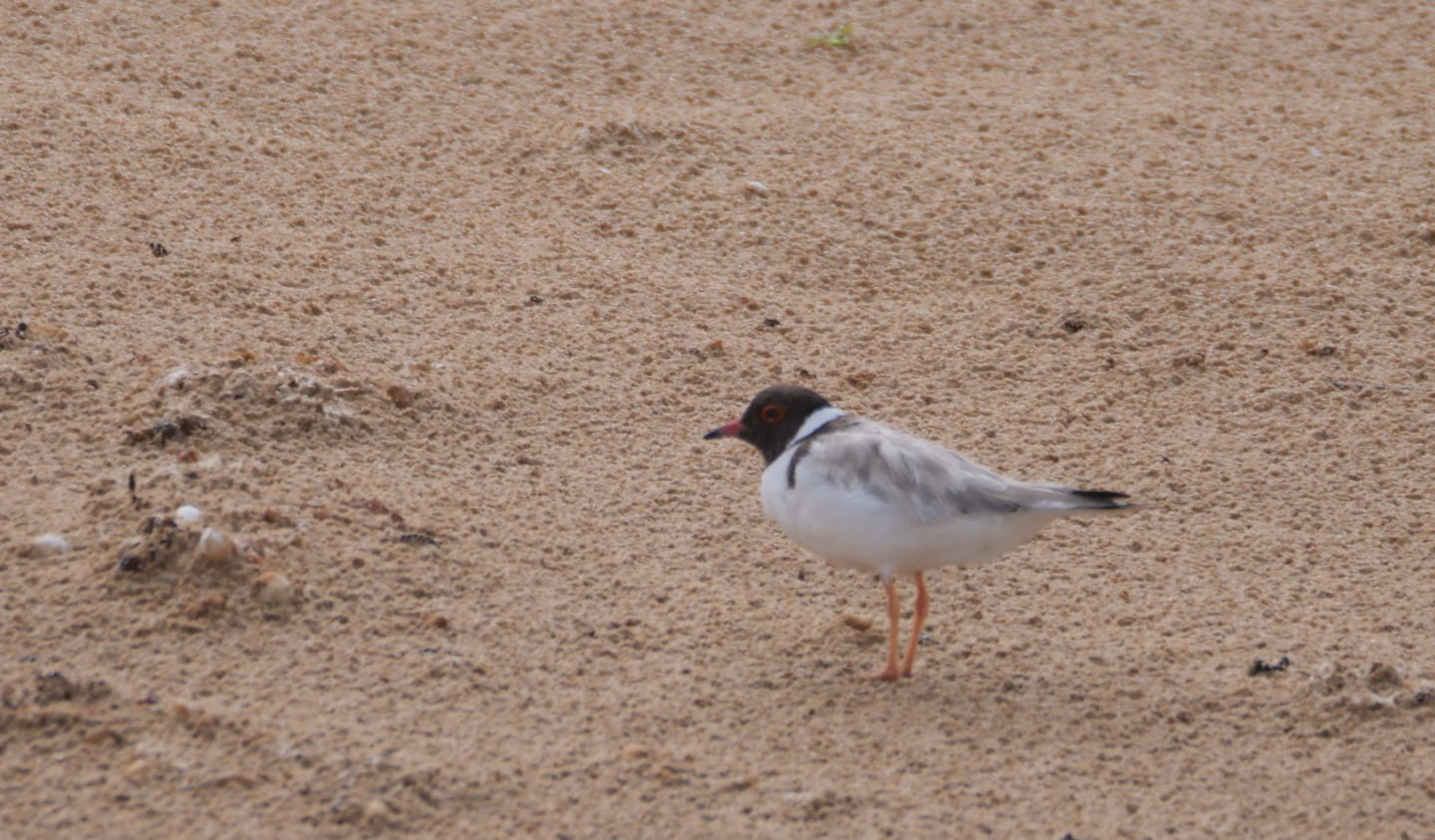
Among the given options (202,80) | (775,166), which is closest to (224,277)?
(202,80)

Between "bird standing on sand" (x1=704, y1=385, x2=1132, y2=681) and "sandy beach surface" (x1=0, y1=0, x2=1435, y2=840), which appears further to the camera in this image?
"bird standing on sand" (x1=704, y1=385, x2=1132, y2=681)

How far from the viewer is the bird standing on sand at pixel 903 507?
3.99m

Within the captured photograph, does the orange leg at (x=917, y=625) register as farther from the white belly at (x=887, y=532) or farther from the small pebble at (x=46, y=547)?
the small pebble at (x=46, y=547)

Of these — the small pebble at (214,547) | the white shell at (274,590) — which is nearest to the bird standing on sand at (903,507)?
the white shell at (274,590)

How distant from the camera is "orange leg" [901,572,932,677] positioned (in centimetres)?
405

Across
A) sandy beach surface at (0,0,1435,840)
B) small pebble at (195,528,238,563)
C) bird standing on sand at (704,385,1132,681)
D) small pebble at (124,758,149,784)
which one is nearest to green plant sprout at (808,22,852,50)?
sandy beach surface at (0,0,1435,840)

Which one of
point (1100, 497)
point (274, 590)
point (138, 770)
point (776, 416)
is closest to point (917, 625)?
point (1100, 497)

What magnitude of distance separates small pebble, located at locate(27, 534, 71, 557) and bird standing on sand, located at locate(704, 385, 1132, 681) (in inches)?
70.5

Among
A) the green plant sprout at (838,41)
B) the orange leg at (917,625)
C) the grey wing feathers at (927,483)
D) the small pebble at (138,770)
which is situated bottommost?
the small pebble at (138,770)

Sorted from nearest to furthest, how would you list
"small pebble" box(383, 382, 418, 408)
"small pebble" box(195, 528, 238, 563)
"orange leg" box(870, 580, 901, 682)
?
1. "small pebble" box(195, 528, 238, 563)
2. "orange leg" box(870, 580, 901, 682)
3. "small pebble" box(383, 382, 418, 408)

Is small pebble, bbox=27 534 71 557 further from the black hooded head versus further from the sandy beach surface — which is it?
the black hooded head

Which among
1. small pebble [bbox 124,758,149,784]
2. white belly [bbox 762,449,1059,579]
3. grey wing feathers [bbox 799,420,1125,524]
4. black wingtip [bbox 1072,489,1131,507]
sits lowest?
small pebble [bbox 124,758,149,784]

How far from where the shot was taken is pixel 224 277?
17.9ft

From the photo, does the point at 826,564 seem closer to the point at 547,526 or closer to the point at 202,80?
the point at 547,526
